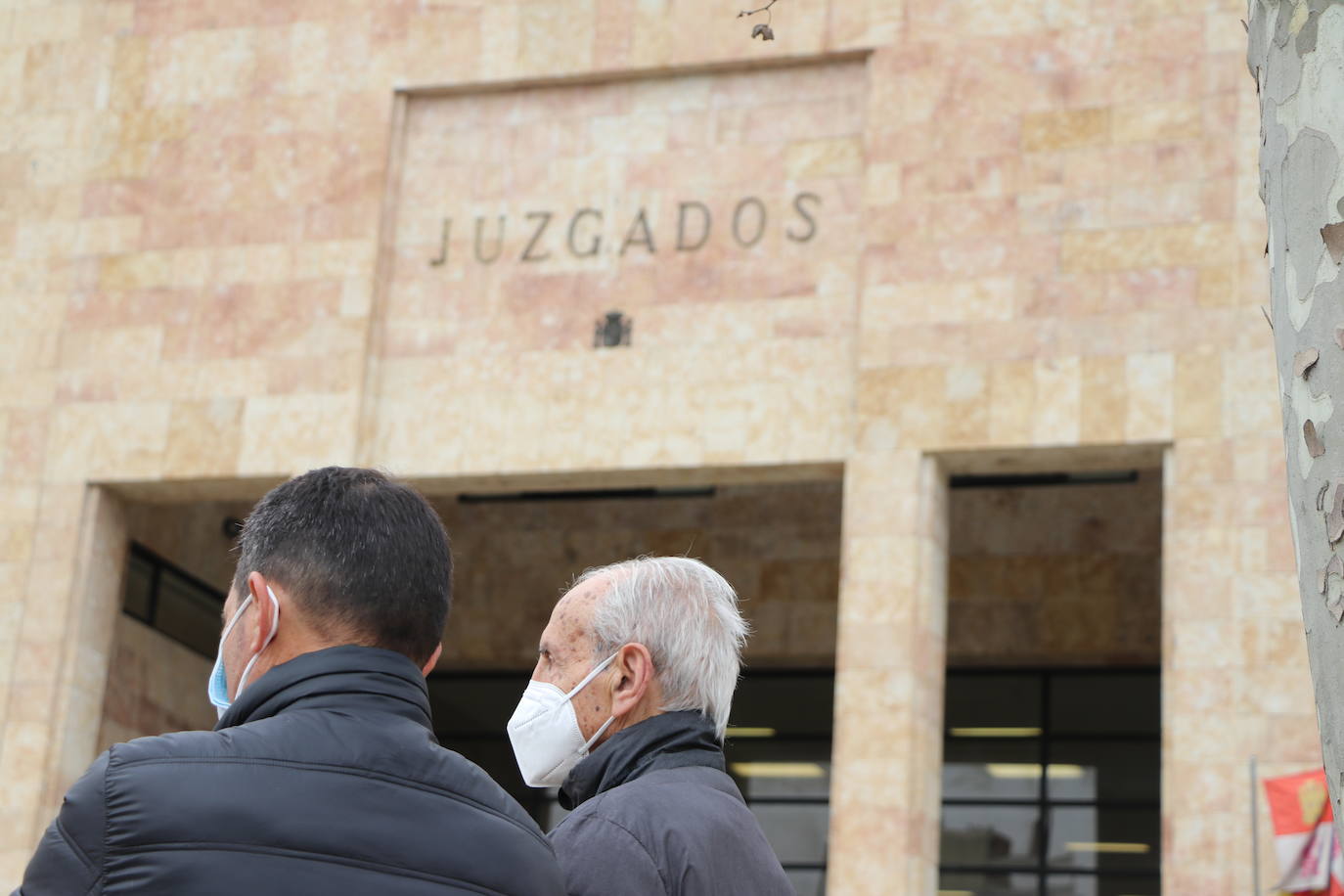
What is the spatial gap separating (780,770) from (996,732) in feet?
7.67

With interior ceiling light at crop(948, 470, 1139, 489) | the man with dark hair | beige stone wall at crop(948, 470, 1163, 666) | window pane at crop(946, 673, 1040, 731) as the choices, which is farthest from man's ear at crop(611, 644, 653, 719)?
window pane at crop(946, 673, 1040, 731)

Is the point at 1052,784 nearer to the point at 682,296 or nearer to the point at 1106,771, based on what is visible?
the point at 1106,771

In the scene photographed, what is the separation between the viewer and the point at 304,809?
8.54ft

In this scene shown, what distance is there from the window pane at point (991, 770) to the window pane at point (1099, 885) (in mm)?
912

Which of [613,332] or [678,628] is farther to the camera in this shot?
[613,332]

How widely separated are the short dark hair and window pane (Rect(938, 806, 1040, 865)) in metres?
16.4

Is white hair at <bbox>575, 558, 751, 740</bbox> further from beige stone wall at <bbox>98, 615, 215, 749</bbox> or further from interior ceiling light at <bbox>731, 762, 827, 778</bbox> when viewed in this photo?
interior ceiling light at <bbox>731, 762, 827, 778</bbox>

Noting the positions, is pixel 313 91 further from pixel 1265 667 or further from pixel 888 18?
pixel 1265 667

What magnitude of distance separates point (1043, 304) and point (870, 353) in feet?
4.53

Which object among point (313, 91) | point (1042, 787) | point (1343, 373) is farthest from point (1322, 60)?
point (1042, 787)

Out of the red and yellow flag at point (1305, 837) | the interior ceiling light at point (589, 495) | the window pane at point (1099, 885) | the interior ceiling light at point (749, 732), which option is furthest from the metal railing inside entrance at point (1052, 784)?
the red and yellow flag at point (1305, 837)

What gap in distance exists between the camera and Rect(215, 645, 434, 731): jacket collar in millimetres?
2770

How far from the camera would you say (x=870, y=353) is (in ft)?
48.2

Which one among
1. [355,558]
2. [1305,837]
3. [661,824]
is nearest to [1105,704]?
[1305,837]
